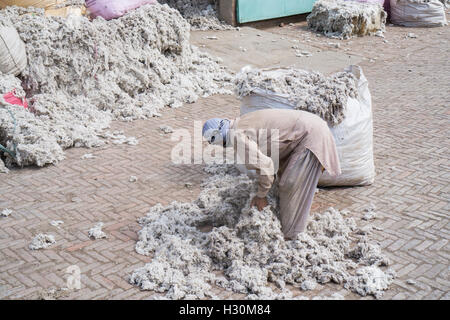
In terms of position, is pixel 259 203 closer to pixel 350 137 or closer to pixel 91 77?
pixel 350 137

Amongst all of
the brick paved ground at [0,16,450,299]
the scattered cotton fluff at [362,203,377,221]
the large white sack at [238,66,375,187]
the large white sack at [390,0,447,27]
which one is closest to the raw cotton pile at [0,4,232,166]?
the brick paved ground at [0,16,450,299]

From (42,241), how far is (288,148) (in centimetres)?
209

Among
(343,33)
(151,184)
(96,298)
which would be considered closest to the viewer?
(96,298)

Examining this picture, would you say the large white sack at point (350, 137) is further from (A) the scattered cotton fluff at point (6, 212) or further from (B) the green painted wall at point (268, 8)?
(B) the green painted wall at point (268, 8)

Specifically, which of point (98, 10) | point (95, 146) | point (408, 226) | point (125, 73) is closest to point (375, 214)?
point (408, 226)

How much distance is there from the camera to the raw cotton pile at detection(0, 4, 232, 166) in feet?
18.8

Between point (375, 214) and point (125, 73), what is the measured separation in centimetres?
420

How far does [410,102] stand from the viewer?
7332 millimetres

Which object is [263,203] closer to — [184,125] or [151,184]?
[151,184]

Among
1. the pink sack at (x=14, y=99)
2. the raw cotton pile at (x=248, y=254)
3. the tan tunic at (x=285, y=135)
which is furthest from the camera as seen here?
the pink sack at (x=14, y=99)

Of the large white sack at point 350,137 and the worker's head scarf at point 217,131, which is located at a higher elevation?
the worker's head scarf at point 217,131

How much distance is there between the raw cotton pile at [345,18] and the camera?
10.6m

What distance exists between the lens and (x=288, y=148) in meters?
3.97

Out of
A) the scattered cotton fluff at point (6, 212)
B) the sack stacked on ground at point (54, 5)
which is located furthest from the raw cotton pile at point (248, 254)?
the sack stacked on ground at point (54, 5)
